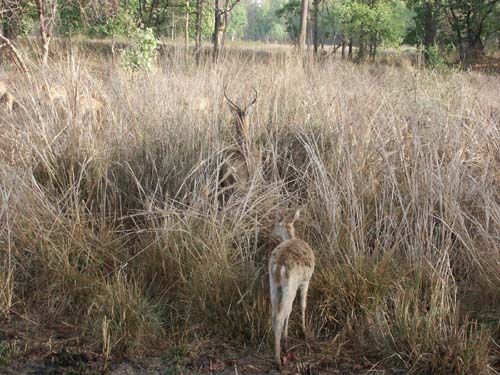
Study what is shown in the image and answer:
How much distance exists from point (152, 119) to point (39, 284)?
1.84m

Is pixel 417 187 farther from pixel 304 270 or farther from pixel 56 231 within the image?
pixel 56 231

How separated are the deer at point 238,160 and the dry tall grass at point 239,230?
0.11 metres

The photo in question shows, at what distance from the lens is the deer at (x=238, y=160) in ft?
13.9

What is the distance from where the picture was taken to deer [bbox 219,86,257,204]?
423cm

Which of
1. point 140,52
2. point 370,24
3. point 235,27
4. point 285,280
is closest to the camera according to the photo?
point 285,280

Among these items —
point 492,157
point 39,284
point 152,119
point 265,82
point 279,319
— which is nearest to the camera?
point 279,319

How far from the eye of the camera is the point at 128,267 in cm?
383

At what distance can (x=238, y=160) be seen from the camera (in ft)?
14.6

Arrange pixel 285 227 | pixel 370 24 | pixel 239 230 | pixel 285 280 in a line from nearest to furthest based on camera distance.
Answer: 1. pixel 285 280
2. pixel 285 227
3. pixel 239 230
4. pixel 370 24

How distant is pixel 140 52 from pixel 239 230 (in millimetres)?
5063

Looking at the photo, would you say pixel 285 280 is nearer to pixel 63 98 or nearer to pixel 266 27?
pixel 63 98

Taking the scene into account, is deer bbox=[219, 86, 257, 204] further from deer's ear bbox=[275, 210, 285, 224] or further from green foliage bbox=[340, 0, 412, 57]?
green foliage bbox=[340, 0, 412, 57]

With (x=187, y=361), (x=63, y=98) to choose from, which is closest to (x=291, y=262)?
(x=187, y=361)

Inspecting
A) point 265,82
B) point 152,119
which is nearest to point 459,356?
point 152,119
